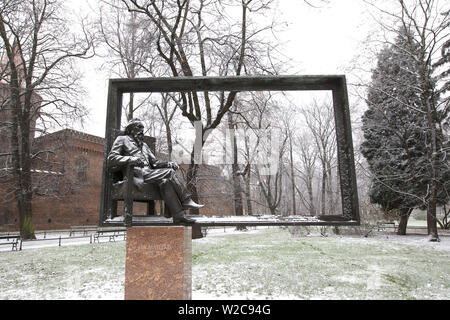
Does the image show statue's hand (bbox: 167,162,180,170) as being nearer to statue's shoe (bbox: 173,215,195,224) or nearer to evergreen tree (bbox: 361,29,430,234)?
statue's shoe (bbox: 173,215,195,224)

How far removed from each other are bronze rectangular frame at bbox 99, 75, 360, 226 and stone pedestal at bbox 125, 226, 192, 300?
23 cm

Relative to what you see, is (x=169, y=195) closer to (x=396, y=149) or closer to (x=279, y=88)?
(x=279, y=88)

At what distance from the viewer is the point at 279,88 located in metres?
3.74

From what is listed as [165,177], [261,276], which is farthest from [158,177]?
[261,276]

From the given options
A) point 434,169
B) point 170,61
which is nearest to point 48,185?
point 170,61

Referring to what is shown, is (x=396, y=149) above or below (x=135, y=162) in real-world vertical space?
above

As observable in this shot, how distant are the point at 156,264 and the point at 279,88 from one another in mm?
2648

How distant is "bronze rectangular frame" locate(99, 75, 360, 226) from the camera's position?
10.9 ft

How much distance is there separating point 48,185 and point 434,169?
19415mm

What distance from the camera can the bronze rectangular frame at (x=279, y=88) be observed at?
3.33 metres

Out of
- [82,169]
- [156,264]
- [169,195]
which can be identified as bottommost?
[156,264]

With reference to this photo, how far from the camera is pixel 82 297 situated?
4812mm

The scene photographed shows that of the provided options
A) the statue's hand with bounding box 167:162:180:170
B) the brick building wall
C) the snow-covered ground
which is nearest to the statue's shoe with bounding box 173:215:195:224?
the statue's hand with bounding box 167:162:180:170
